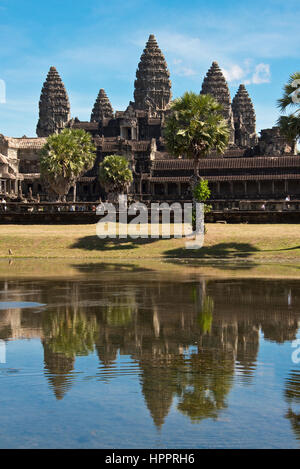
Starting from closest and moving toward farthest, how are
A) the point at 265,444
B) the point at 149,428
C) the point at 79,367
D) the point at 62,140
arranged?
1. the point at 265,444
2. the point at 149,428
3. the point at 79,367
4. the point at 62,140

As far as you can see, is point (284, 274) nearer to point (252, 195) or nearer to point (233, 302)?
point (233, 302)

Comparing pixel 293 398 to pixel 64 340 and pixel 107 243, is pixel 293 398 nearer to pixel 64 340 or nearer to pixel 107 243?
pixel 64 340

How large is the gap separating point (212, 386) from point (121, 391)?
146 centimetres

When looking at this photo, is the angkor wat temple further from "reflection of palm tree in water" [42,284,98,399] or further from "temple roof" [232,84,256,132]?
"reflection of palm tree in water" [42,284,98,399]

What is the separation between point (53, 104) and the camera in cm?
16425

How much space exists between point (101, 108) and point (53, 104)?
1252 centimetres

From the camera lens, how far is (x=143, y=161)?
350 ft

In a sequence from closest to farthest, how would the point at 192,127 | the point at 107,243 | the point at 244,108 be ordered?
the point at 107,243
the point at 192,127
the point at 244,108

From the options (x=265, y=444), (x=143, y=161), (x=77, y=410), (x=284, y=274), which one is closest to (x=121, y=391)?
(x=77, y=410)

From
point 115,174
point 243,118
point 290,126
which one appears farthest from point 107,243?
point 243,118

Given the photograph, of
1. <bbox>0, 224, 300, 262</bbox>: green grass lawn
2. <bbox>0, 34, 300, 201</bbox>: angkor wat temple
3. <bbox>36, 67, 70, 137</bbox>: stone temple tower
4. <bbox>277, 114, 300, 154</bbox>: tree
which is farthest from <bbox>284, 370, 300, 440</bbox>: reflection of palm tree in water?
<bbox>36, 67, 70, 137</bbox>: stone temple tower

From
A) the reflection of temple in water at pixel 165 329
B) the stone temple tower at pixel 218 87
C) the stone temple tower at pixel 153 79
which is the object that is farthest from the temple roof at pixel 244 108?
the reflection of temple in water at pixel 165 329

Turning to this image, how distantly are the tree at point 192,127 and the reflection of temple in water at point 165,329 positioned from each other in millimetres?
21961
